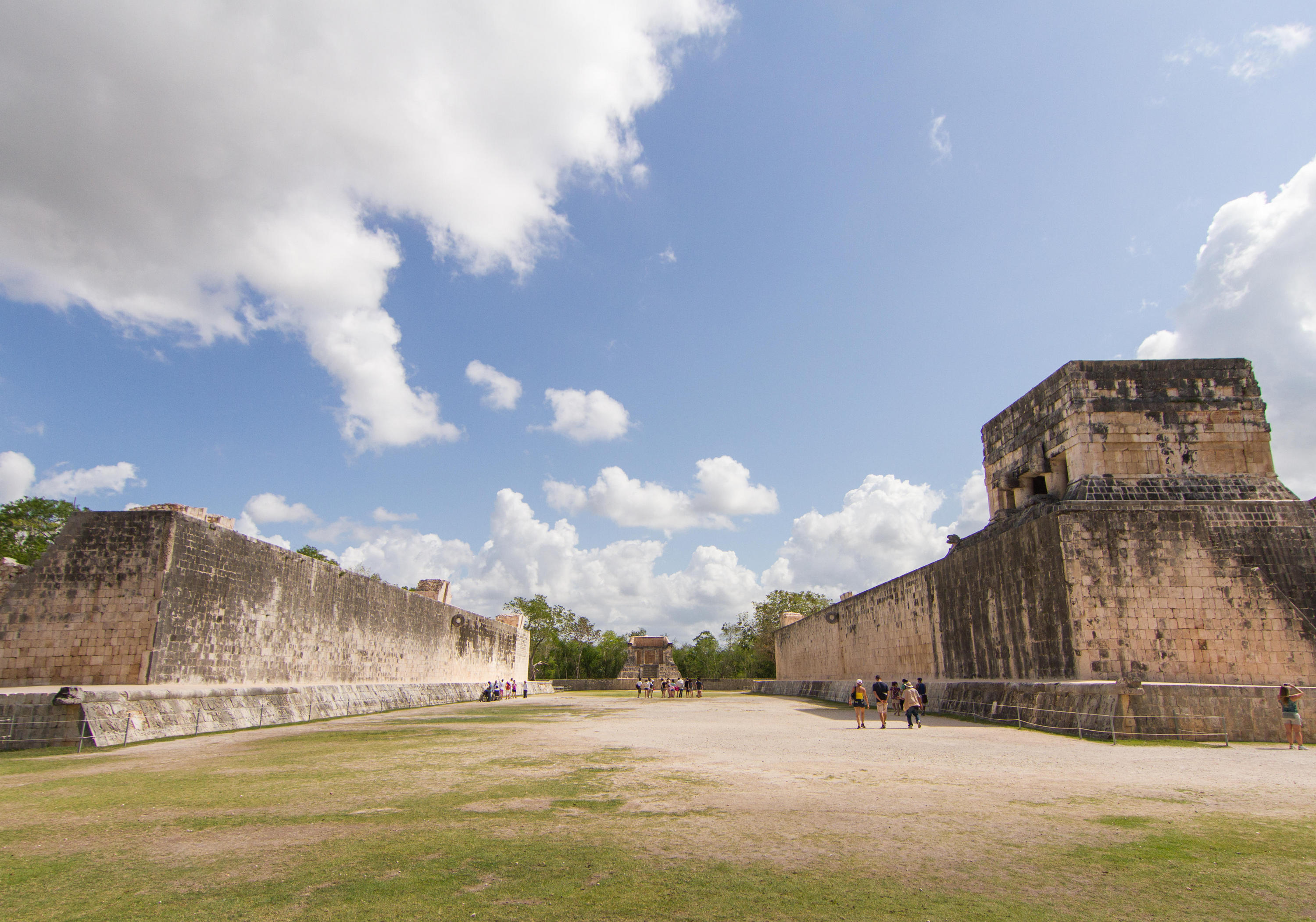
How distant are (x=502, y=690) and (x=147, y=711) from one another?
64.2 feet

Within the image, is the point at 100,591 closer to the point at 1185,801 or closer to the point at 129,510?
the point at 129,510

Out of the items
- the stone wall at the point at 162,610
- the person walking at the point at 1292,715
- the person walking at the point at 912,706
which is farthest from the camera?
the person walking at the point at 912,706

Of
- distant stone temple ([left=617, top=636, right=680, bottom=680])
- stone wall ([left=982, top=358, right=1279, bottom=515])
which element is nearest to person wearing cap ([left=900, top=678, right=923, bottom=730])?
stone wall ([left=982, top=358, right=1279, bottom=515])

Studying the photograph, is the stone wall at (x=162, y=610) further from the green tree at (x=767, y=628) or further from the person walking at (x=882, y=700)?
the green tree at (x=767, y=628)

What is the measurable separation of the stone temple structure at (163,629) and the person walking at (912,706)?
1173 cm

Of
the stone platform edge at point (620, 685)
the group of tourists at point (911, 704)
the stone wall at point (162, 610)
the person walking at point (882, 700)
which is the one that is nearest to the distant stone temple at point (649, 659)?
the stone platform edge at point (620, 685)

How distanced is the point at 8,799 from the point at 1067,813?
8.13m

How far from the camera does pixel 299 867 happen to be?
3623 millimetres

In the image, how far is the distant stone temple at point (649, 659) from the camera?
4428cm

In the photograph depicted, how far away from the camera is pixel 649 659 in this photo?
45.2 metres

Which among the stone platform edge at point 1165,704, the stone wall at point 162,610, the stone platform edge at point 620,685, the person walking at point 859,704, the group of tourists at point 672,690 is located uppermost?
the stone wall at point 162,610

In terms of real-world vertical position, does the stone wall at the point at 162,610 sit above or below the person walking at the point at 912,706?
above

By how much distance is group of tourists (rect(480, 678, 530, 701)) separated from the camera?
2581 centimetres

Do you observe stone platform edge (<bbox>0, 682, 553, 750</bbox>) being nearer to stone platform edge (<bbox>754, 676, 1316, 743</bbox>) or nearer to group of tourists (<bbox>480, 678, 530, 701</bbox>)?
group of tourists (<bbox>480, 678, 530, 701</bbox>)
